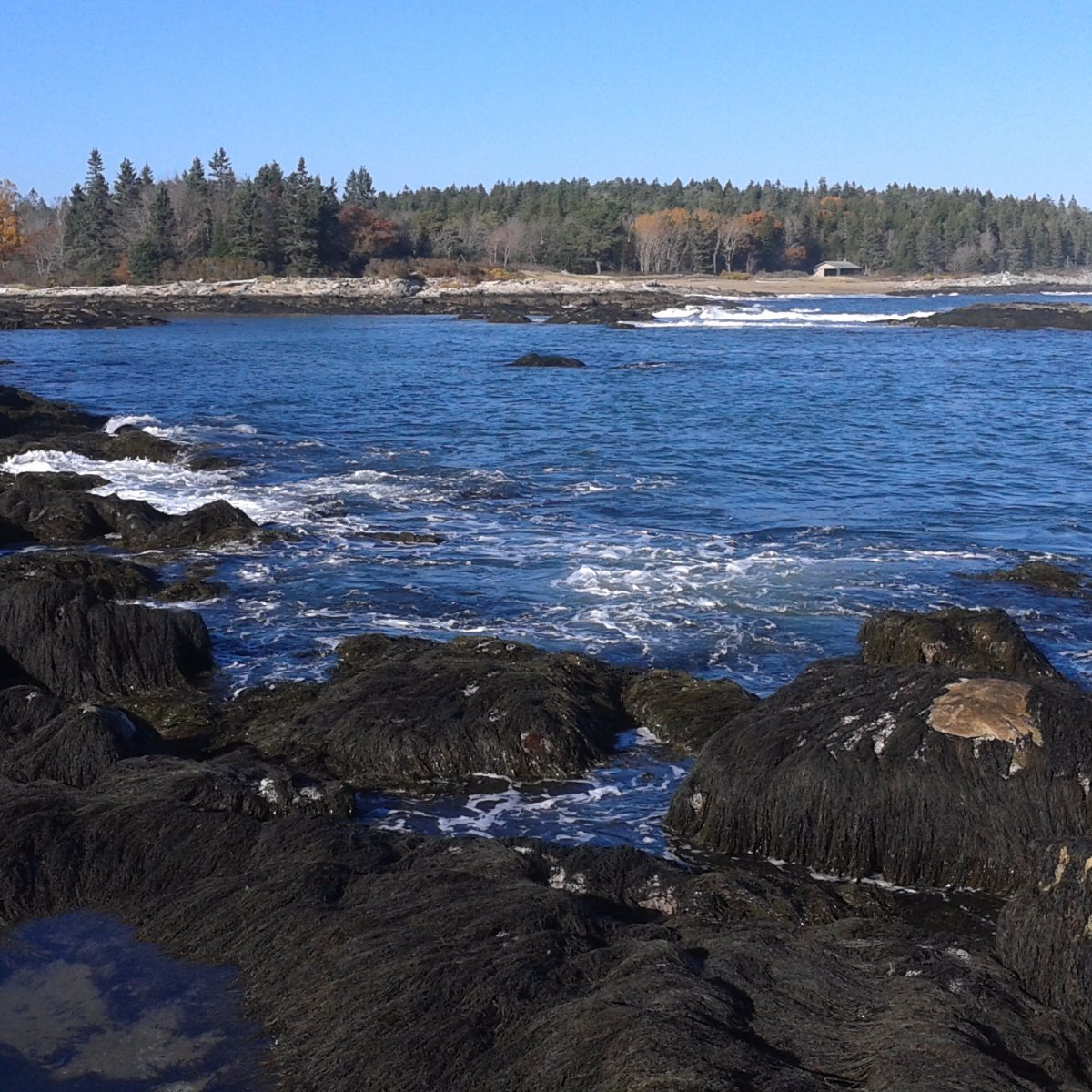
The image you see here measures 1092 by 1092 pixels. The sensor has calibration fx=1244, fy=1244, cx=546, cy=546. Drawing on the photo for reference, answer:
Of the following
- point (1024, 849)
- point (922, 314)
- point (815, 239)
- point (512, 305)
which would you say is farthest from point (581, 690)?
point (815, 239)

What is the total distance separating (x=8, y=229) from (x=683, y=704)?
101m

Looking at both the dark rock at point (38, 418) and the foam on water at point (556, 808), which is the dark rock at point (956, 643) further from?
the dark rock at point (38, 418)

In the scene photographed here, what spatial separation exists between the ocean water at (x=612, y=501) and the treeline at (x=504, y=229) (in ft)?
173

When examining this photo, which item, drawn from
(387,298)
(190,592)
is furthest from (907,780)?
(387,298)

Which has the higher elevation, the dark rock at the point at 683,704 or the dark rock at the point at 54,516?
the dark rock at the point at 54,516

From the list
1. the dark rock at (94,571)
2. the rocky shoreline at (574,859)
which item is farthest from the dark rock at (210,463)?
the rocky shoreline at (574,859)

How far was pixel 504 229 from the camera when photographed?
122 meters

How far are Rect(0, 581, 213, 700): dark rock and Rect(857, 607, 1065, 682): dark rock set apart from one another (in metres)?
6.10

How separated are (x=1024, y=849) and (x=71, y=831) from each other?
5.49 m

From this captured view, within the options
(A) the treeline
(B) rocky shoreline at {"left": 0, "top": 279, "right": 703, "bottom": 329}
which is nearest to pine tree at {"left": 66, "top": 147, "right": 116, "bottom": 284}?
(A) the treeline

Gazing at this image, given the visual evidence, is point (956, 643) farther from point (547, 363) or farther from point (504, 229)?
point (504, 229)

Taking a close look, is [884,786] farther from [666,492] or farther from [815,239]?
[815,239]

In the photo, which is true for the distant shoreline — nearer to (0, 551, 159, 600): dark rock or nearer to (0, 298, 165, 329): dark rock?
(0, 298, 165, 329): dark rock

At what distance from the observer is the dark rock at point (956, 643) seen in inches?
422
